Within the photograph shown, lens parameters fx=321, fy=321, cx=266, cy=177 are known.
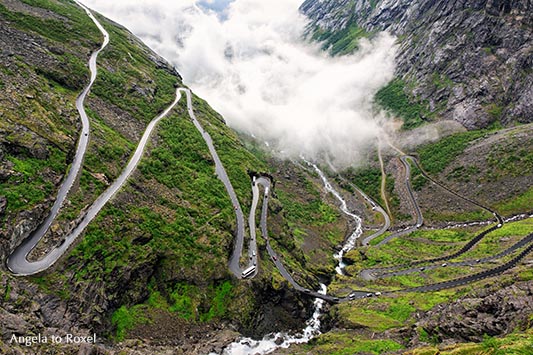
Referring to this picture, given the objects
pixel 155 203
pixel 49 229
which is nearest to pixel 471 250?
pixel 155 203

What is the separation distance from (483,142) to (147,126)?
181130mm

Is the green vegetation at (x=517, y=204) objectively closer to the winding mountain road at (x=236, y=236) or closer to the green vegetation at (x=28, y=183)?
the winding mountain road at (x=236, y=236)

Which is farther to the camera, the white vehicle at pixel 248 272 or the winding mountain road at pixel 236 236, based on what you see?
the white vehicle at pixel 248 272

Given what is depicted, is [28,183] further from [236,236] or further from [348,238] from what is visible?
[348,238]

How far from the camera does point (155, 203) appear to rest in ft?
280

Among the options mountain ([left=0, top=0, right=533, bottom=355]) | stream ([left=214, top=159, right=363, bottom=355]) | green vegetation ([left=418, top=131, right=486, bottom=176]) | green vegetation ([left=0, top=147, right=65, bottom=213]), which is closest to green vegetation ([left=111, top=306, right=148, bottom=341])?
mountain ([left=0, top=0, right=533, bottom=355])

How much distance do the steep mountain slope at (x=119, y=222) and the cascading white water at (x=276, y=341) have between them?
2.30 m

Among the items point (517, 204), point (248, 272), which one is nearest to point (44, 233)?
point (248, 272)

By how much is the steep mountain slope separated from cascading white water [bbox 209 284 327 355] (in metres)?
2.30

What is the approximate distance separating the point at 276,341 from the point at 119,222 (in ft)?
148

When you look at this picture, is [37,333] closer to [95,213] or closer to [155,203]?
[95,213]

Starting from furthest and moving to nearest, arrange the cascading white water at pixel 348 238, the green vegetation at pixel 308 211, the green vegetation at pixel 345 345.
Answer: the green vegetation at pixel 308 211, the cascading white water at pixel 348 238, the green vegetation at pixel 345 345

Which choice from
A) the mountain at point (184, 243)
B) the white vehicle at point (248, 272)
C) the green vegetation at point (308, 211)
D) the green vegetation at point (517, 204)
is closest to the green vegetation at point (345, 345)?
the mountain at point (184, 243)

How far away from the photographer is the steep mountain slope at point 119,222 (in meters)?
56.8
